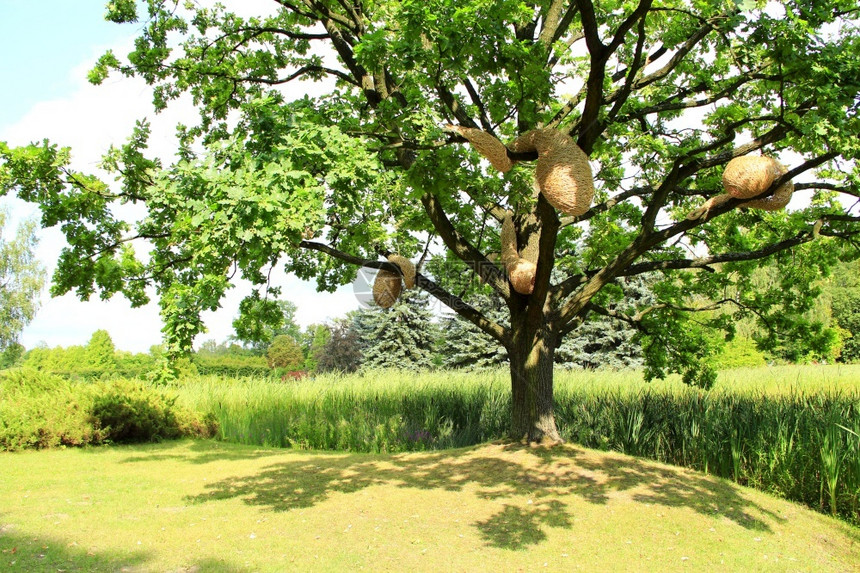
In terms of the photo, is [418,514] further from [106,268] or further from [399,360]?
[399,360]

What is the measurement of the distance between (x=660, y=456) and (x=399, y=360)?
17625mm

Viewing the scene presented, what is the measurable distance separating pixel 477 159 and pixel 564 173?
3026mm

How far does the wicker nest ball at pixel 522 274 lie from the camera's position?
8.38 meters

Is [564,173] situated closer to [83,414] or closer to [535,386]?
[535,386]

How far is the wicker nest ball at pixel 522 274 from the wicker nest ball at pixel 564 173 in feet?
9.09

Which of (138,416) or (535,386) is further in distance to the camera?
(138,416)

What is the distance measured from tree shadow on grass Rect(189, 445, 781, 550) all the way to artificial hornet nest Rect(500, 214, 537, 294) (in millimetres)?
2316

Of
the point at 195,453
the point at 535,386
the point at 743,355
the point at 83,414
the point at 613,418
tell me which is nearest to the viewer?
the point at 535,386

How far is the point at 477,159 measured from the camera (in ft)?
27.5

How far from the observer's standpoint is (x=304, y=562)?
5.41m

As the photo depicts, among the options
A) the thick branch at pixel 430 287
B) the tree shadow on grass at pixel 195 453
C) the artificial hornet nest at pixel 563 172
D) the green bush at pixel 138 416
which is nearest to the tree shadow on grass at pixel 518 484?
the tree shadow on grass at pixel 195 453

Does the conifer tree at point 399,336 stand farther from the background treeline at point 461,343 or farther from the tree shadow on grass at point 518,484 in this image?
the tree shadow on grass at point 518,484

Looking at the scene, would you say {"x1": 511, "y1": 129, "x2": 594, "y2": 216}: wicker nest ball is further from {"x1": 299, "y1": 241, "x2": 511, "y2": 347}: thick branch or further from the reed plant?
the reed plant

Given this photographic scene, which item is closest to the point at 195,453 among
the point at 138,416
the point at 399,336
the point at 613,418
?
the point at 138,416
